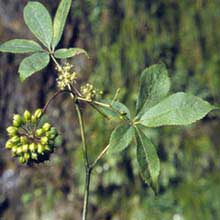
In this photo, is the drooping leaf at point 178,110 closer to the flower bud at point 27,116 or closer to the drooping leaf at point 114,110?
the drooping leaf at point 114,110

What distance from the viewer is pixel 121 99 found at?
2311 mm

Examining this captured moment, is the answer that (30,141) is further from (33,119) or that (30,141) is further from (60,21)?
(60,21)

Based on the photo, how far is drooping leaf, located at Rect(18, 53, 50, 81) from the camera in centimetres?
85

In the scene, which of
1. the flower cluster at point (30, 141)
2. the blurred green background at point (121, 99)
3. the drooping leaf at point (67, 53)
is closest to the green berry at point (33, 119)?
the flower cluster at point (30, 141)

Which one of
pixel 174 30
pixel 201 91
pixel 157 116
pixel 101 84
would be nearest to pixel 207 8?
pixel 174 30

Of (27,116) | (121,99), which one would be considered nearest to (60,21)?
(27,116)

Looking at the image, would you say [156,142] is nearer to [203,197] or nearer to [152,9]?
[203,197]

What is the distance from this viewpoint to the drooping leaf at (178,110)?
2.74 feet

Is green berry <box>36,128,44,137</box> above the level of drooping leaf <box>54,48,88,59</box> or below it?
below

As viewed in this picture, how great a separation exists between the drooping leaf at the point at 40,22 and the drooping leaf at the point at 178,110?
0.24 m

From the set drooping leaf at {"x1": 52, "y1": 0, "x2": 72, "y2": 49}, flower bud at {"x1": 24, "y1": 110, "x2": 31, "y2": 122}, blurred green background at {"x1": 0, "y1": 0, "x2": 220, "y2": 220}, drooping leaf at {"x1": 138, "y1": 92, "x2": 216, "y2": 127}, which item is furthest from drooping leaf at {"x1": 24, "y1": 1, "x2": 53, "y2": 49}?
blurred green background at {"x1": 0, "y1": 0, "x2": 220, "y2": 220}

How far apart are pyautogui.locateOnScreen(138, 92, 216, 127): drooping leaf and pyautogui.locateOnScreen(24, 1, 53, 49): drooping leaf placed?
242 millimetres

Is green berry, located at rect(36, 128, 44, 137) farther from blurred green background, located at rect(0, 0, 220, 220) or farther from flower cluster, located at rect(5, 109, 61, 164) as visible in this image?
blurred green background, located at rect(0, 0, 220, 220)

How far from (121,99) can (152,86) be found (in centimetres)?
140
